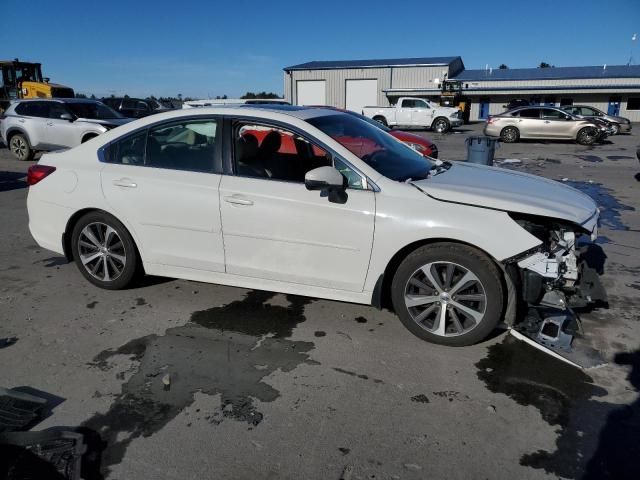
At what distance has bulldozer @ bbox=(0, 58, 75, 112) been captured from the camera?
2302 cm

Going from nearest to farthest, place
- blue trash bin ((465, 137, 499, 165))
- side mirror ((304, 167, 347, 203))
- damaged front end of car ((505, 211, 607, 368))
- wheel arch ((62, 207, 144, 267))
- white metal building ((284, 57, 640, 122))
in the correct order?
damaged front end of car ((505, 211, 607, 368)), side mirror ((304, 167, 347, 203)), wheel arch ((62, 207, 144, 267)), blue trash bin ((465, 137, 499, 165)), white metal building ((284, 57, 640, 122))

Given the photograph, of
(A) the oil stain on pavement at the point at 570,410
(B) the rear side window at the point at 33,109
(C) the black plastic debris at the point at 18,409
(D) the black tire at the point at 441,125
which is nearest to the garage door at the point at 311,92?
(D) the black tire at the point at 441,125

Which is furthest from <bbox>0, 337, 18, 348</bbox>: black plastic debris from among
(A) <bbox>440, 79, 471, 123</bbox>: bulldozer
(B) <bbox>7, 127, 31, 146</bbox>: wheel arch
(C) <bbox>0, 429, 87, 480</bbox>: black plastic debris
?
(A) <bbox>440, 79, 471, 123</bbox>: bulldozer

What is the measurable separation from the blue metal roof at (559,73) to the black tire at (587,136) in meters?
25.3

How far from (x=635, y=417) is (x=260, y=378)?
2218mm

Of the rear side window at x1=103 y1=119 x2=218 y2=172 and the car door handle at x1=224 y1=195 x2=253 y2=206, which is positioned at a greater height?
the rear side window at x1=103 y1=119 x2=218 y2=172

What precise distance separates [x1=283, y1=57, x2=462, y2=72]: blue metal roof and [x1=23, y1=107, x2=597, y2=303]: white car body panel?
42.7 metres

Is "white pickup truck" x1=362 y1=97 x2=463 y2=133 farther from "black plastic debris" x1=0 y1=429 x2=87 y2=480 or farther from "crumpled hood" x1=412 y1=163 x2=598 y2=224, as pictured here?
"black plastic debris" x1=0 y1=429 x2=87 y2=480

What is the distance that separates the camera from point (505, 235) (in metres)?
3.31

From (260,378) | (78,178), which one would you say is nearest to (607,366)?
(260,378)

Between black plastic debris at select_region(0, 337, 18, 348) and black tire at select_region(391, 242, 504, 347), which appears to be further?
black plastic debris at select_region(0, 337, 18, 348)

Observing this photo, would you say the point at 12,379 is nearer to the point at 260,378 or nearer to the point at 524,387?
the point at 260,378

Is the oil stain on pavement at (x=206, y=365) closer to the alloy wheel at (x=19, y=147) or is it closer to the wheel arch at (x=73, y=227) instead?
the wheel arch at (x=73, y=227)

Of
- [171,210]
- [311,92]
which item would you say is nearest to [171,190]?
[171,210]
